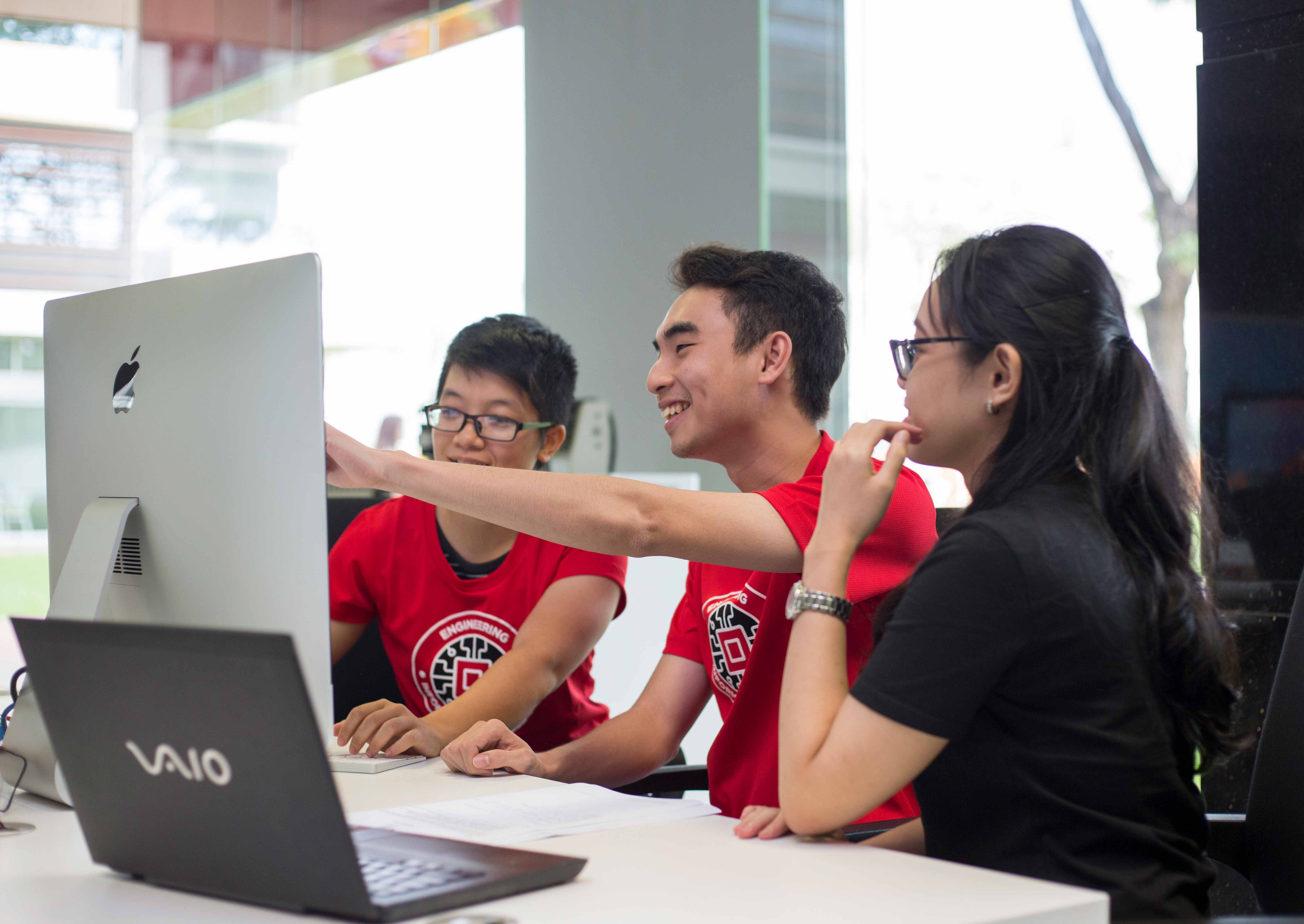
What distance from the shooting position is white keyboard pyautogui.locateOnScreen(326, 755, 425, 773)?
4.87 ft

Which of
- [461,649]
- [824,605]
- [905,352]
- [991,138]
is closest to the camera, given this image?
[824,605]

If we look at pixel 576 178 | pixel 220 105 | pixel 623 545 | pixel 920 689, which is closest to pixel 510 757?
pixel 623 545

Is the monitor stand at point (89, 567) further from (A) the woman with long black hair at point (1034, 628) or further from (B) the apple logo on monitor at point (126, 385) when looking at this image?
(A) the woman with long black hair at point (1034, 628)

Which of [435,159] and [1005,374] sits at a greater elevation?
[435,159]

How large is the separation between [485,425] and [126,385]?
921mm

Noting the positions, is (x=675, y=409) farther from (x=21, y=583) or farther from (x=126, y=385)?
(x=21, y=583)

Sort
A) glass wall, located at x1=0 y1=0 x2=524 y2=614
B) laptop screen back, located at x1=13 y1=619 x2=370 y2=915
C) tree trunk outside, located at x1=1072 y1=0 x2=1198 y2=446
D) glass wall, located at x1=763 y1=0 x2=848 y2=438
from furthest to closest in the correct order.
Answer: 1. glass wall, located at x1=0 y1=0 x2=524 y2=614
2. glass wall, located at x1=763 y1=0 x2=848 y2=438
3. tree trunk outside, located at x1=1072 y1=0 x2=1198 y2=446
4. laptop screen back, located at x1=13 y1=619 x2=370 y2=915

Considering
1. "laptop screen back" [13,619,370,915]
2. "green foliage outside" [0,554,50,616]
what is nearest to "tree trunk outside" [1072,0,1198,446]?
"laptop screen back" [13,619,370,915]

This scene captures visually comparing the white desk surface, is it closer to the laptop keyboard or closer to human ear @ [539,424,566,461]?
the laptop keyboard

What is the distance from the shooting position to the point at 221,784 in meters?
0.88

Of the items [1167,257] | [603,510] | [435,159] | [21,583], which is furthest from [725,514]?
[435,159]

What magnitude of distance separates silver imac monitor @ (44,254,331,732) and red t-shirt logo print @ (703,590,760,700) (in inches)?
27.6

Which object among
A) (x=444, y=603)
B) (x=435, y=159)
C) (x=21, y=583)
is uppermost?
(x=435, y=159)

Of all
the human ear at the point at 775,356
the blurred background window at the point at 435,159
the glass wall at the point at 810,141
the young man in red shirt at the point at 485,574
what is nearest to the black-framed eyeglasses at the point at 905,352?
the human ear at the point at 775,356
